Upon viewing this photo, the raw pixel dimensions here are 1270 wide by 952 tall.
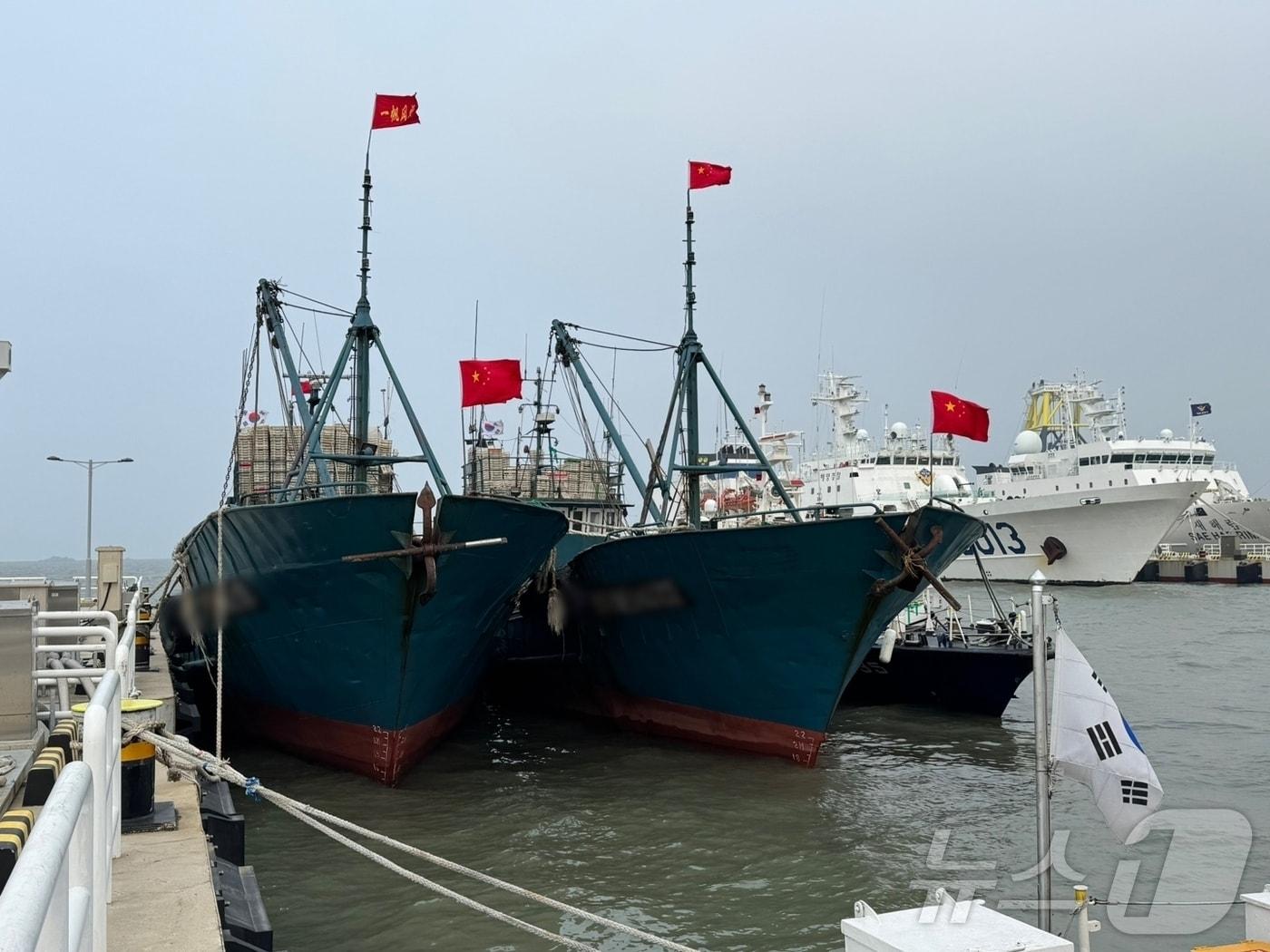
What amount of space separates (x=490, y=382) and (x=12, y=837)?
38.0ft

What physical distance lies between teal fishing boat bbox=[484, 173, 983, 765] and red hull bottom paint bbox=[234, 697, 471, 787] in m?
A: 3.00

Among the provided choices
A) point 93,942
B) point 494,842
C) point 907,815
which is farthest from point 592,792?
point 93,942

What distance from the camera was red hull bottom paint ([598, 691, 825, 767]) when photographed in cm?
1365

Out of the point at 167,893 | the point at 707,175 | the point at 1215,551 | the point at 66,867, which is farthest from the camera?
the point at 1215,551

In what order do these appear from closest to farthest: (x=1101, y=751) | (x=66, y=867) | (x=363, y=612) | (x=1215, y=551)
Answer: (x=66, y=867) < (x=1101, y=751) < (x=363, y=612) < (x=1215, y=551)

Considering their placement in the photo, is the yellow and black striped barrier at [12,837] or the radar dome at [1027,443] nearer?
the yellow and black striped barrier at [12,837]

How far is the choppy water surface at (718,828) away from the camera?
8.50 metres

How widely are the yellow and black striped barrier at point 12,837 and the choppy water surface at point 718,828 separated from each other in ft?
14.2

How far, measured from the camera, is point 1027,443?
5772cm

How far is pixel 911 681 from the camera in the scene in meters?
19.0

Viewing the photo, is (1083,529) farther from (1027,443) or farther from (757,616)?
(757,616)

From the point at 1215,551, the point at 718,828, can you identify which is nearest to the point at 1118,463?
the point at 1215,551

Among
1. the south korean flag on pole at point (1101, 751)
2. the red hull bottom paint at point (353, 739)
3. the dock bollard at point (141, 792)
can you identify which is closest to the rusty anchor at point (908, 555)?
the red hull bottom paint at point (353, 739)

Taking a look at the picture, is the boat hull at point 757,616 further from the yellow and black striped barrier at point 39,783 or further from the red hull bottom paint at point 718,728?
the yellow and black striped barrier at point 39,783
